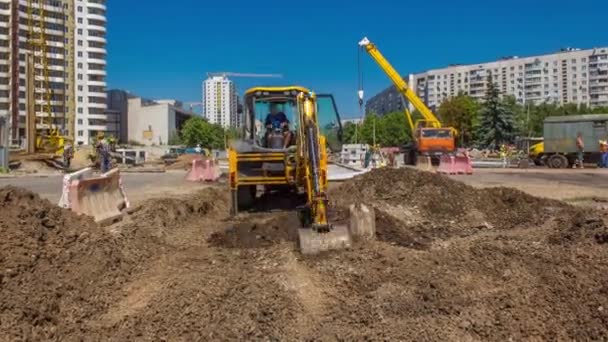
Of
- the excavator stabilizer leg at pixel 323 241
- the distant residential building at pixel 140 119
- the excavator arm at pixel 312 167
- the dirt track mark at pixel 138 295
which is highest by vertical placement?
the distant residential building at pixel 140 119

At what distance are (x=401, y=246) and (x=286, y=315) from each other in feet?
10.2

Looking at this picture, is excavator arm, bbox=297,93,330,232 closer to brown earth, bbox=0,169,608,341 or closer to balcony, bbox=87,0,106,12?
A: brown earth, bbox=0,169,608,341

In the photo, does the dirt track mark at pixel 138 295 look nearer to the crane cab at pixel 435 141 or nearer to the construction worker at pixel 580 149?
the construction worker at pixel 580 149

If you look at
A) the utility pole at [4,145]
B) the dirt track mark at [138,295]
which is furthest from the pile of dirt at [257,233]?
the utility pole at [4,145]

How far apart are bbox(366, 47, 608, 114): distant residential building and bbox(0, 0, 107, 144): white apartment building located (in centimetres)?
6339

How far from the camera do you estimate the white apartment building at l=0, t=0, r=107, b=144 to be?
93.6 meters

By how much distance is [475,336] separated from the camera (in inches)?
182

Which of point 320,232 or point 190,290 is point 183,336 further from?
point 320,232

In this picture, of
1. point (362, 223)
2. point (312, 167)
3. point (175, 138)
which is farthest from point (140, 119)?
point (362, 223)

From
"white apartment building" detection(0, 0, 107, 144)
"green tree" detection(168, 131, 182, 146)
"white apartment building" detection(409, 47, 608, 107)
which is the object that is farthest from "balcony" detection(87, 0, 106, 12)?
"white apartment building" detection(409, 47, 608, 107)

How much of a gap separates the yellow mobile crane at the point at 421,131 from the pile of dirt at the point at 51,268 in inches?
1127

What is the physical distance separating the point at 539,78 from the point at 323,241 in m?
127

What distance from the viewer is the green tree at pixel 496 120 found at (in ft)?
210

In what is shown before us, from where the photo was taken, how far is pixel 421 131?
36.1 metres
